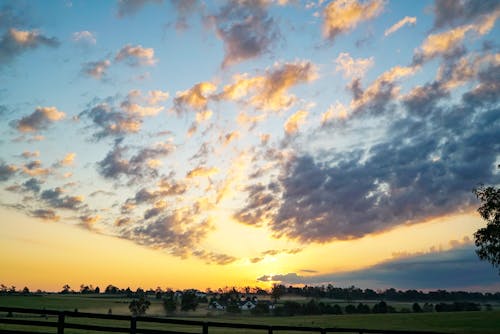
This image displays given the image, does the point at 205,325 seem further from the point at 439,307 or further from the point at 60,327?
the point at 439,307

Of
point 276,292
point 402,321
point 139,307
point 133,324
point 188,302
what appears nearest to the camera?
point 133,324

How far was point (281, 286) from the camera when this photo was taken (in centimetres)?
19838

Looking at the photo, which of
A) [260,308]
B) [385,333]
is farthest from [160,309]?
[385,333]

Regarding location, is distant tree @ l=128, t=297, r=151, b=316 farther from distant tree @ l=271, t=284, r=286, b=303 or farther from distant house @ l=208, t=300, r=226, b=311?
distant tree @ l=271, t=284, r=286, b=303

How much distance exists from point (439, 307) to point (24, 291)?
164961mm

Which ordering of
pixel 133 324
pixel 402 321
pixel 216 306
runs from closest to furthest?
pixel 133 324 → pixel 402 321 → pixel 216 306

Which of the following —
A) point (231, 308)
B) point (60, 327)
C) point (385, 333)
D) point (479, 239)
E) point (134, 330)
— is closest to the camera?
point (60, 327)

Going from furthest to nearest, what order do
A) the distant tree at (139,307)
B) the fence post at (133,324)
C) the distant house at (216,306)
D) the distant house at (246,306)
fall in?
the distant house at (216,306) → the distant house at (246,306) → the distant tree at (139,307) → the fence post at (133,324)

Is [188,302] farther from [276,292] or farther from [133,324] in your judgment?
[133,324]

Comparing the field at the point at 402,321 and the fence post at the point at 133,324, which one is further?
the field at the point at 402,321

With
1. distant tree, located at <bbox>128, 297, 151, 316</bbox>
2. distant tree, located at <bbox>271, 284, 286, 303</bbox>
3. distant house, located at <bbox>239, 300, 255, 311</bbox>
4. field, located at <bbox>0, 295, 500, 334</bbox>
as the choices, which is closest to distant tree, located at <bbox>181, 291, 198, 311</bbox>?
field, located at <bbox>0, 295, 500, 334</bbox>

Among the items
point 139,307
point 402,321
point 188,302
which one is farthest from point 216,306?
point 402,321

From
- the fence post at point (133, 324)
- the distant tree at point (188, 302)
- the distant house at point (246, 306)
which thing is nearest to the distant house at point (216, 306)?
the distant house at point (246, 306)

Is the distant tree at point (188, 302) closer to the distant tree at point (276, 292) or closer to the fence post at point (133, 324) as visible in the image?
the distant tree at point (276, 292)
